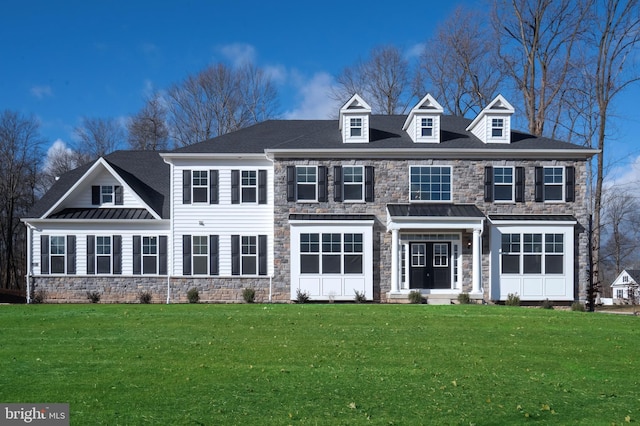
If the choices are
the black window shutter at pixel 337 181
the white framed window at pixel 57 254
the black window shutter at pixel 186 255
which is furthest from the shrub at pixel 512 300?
the white framed window at pixel 57 254

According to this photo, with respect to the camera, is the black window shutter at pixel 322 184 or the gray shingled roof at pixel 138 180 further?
the gray shingled roof at pixel 138 180

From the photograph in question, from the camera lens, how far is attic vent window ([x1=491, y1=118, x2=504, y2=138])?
25812 millimetres

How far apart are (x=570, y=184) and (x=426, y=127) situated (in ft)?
19.8

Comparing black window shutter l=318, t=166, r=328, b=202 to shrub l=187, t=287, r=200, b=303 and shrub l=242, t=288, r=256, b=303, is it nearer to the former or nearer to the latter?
shrub l=242, t=288, r=256, b=303

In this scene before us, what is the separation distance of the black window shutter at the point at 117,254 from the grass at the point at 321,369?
9.98 m

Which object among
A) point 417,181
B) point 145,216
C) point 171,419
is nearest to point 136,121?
point 145,216

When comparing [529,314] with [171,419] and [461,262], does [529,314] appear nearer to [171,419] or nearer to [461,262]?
[461,262]

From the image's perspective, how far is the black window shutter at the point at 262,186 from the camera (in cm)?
2583

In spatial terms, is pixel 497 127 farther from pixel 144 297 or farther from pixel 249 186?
pixel 144 297

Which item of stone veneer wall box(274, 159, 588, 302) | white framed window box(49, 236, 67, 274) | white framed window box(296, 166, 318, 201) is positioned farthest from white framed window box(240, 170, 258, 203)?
white framed window box(49, 236, 67, 274)

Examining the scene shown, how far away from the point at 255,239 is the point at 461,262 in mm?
8137

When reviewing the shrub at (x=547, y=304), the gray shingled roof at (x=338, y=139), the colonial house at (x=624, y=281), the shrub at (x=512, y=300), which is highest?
the gray shingled roof at (x=338, y=139)

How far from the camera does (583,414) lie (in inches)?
302

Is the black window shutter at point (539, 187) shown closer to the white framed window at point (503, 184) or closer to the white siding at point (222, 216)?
the white framed window at point (503, 184)
